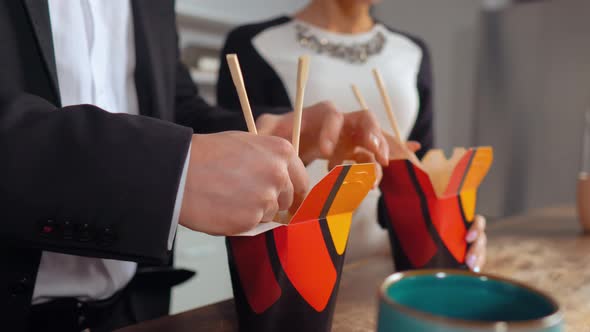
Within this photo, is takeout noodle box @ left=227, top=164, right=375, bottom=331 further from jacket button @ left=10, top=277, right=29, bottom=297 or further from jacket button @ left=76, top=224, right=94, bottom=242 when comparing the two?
jacket button @ left=10, top=277, right=29, bottom=297

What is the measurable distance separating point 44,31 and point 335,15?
0.75 metres

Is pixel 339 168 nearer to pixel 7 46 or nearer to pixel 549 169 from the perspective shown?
pixel 7 46

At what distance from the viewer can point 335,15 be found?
117cm

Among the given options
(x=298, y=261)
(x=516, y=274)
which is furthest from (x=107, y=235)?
(x=516, y=274)

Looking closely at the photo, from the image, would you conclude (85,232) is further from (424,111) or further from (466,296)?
(424,111)

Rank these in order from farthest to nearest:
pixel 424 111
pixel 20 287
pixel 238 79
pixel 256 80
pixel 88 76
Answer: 1. pixel 424 111
2. pixel 256 80
3. pixel 88 76
4. pixel 20 287
5. pixel 238 79

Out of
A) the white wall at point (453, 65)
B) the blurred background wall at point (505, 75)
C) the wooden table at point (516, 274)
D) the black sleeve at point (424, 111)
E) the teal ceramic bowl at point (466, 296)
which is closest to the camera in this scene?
the teal ceramic bowl at point (466, 296)

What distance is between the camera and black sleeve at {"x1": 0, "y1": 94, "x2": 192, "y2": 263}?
1.21ft

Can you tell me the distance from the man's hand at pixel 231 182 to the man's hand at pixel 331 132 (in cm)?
19

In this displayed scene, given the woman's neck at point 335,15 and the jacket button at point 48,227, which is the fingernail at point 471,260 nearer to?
the jacket button at point 48,227

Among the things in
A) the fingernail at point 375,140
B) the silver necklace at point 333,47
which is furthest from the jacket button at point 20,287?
the silver necklace at point 333,47

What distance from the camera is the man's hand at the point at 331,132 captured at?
58 cm

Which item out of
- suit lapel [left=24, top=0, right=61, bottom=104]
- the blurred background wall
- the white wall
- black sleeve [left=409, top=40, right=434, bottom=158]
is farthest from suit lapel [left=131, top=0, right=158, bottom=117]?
the white wall

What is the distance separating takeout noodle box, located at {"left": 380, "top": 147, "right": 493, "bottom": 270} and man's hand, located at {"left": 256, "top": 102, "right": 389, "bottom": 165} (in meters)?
0.04
